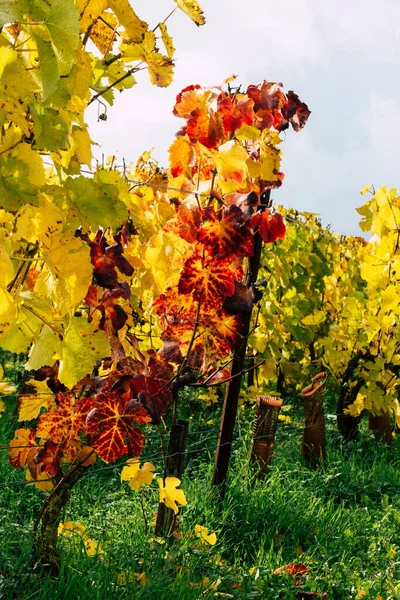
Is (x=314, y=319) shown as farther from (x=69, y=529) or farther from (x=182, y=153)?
(x=69, y=529)

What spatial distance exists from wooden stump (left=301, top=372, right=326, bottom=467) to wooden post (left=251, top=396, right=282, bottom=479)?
0.61 meters

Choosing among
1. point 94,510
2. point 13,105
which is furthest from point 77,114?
point 94,510

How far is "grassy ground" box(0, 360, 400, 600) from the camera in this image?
2.37m

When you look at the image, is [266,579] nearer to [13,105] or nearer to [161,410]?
[161,410]

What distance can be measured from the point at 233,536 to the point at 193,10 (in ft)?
7.53

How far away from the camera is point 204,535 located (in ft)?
9.36

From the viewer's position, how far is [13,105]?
4.04 ft

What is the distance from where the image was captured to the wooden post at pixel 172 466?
274 centimetres

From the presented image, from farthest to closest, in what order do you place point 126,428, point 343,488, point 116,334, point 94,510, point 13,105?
point 343,488
point 94,510
point 116,334
point 126,428
point 13,105

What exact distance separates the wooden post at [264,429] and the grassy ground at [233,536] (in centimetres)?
9

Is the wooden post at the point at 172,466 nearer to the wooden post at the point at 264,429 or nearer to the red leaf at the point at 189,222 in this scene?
the red leaf at the point at 189,222

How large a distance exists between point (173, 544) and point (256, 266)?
1.29 metres

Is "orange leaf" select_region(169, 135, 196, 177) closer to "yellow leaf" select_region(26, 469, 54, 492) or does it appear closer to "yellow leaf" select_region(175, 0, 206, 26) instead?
"yellow leaf" select_region(175, 0, 206, 26)


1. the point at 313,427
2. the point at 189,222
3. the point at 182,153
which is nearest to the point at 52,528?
the point at 189,222
